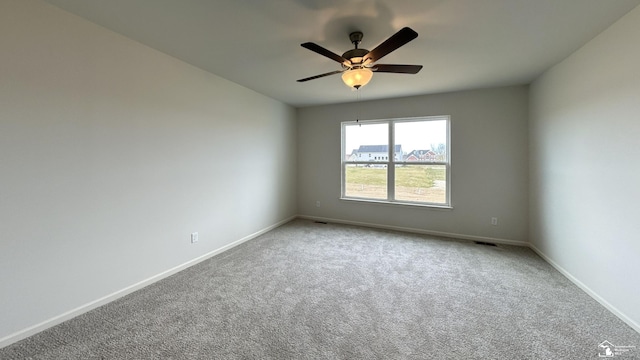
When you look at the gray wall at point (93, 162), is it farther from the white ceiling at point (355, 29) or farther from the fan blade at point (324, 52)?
the fan blade at point (324, 52)

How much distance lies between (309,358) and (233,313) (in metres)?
0.82

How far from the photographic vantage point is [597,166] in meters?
2.26

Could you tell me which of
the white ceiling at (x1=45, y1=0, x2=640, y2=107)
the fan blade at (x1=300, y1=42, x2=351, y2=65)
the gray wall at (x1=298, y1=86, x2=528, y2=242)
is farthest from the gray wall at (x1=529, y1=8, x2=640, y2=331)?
the fan blade at (x1=300, y1=42, x2=351, y2=65)

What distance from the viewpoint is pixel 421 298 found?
2.27 m

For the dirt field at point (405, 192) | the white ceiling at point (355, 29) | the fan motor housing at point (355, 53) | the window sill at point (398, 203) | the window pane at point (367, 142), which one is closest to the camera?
the white ceiling at point (355, 29)

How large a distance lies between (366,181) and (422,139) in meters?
1.29

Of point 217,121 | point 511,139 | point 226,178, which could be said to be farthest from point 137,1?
point 511,139

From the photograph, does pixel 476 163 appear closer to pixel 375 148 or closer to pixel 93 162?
pixel 375 148

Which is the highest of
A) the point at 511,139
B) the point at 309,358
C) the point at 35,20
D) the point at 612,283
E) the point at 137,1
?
the point at 137,1

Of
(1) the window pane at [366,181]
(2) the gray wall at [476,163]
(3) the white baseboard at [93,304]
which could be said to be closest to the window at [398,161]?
(1) the window pane at [366,181]

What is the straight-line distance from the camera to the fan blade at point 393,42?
1.59 meters

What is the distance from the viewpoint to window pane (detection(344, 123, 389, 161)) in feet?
15.1

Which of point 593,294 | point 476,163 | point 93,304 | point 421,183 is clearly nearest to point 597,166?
point 593,294

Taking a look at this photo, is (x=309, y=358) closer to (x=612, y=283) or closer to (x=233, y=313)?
(x=233, y=313)
